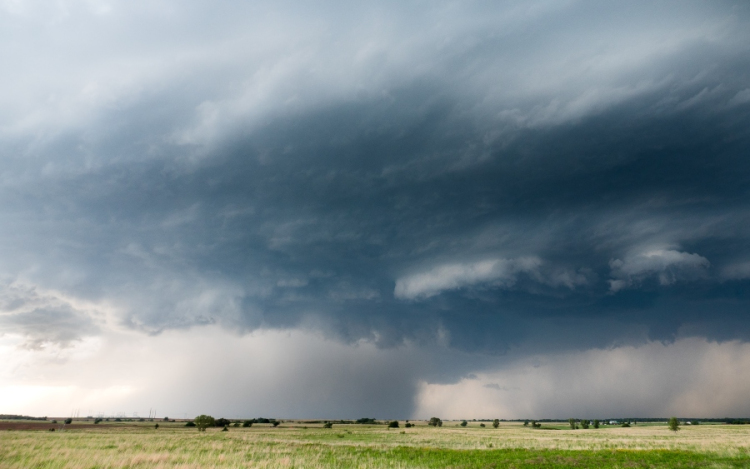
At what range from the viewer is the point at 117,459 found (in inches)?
1201

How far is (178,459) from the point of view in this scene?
31578 millimetres

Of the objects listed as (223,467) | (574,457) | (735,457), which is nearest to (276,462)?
(223,467)

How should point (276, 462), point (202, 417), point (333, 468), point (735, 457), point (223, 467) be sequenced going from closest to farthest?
point (223, 467) → point (333, 468) → point (276, 462) → point (735, 457) → point (202, 417)

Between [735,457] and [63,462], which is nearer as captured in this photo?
[63,462]

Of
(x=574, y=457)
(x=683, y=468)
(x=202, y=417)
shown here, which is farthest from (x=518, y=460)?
(x=202, y=417)

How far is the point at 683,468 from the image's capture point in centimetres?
2872

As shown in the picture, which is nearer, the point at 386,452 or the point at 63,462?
the point at 63,462

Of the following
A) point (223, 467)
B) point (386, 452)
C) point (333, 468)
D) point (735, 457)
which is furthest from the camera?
point (386, 452)

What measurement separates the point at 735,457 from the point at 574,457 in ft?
44.0

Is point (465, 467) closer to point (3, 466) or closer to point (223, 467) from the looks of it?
point (223, 467)

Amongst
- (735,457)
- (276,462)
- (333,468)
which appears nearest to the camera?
(333,468)

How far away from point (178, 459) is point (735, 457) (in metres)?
45.9

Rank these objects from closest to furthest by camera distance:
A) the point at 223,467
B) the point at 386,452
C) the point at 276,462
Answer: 1. the point at 223,467
2. the point at 276,462
3. the point at 386,452

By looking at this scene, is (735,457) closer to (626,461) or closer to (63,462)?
(626,461)
